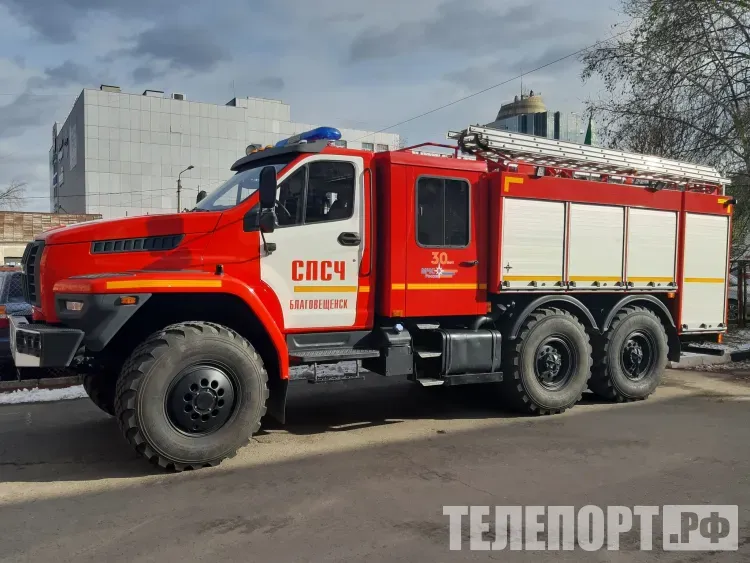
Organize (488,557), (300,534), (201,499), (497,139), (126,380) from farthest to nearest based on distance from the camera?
(497,139)
(126,380)
(201,499)
(300,534)
(488,557)

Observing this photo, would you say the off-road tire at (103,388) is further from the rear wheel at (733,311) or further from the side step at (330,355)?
the rear wheel at (733,311)

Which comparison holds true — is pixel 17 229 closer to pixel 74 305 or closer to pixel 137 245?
pixel 137 245

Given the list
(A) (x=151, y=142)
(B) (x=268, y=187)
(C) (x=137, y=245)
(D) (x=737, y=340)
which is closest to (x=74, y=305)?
(C) (x=137, y=245)

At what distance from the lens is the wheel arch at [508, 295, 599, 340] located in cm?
745

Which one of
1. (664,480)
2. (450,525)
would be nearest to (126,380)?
(450,525)

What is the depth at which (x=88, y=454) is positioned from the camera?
591 cm

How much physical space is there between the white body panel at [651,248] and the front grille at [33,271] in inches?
271

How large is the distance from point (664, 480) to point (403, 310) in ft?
9.66

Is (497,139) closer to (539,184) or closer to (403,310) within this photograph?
(539,184)

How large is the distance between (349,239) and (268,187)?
1099 mm

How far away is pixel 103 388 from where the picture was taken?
6.74 metres

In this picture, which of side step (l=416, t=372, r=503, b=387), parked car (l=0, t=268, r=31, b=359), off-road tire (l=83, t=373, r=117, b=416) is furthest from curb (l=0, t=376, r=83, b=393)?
side step (l=416, t=372, r=503, b=387)

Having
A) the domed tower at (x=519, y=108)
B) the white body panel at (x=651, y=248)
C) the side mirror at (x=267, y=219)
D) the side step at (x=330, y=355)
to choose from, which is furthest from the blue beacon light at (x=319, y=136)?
the domed tower at (x=519, y=108)

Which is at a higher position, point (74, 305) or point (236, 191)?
point (236, 191)
